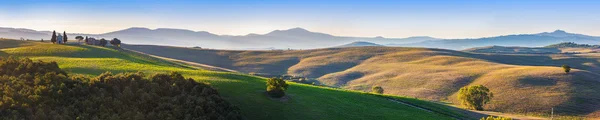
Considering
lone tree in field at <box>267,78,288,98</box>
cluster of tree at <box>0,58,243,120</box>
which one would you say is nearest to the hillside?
lone tree in field at <box>267,78,288,98</box>

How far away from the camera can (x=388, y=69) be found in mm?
160875

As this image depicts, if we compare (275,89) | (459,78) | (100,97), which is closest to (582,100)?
(459,78)

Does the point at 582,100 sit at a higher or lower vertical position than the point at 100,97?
lower

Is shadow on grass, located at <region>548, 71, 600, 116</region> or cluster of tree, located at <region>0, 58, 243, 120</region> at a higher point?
cluster of tree, located at <region>0, 58, 243, 120</region>

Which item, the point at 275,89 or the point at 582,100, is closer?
the point at 275,89

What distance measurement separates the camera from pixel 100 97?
82.2 feet

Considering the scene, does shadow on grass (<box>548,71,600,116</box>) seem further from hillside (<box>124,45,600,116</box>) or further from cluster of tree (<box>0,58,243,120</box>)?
cluster of tree (<box>0,58,243,120</box>)

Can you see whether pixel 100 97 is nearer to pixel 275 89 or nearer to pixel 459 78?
pixel 275 89

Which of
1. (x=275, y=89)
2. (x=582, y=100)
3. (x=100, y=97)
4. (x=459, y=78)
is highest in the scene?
(x=100, y=97)

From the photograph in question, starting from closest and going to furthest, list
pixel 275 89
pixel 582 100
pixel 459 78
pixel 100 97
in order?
pixel 100 97
pixel 275 89
pixel 582 100
pixel 459 78

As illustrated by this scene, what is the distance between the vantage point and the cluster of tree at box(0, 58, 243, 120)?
76.1ft

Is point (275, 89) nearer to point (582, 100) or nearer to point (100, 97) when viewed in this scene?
point (100, 97)

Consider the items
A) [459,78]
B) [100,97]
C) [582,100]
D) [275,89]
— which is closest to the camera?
[100,97]

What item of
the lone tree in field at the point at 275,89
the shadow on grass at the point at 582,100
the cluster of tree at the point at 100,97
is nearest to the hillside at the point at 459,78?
the shadow on grass at the point at 582,100
